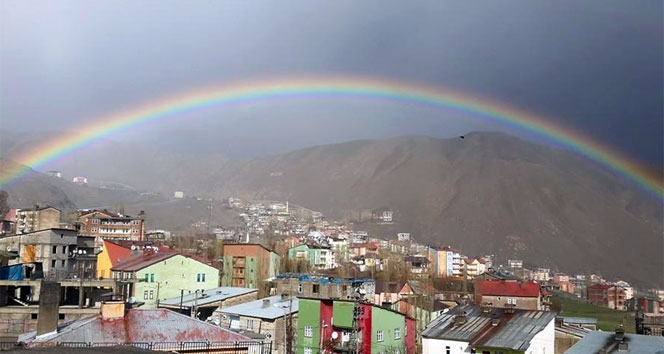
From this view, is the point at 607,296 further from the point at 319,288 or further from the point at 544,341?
the point at 544,341

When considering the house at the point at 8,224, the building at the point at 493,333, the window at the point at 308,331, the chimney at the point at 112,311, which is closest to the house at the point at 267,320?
the window at the point at 308,331

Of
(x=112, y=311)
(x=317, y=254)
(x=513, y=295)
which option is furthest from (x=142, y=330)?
(x=317, y=254)

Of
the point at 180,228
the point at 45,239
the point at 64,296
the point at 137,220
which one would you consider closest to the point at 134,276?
the point at 64,296

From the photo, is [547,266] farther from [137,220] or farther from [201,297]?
[201,297]

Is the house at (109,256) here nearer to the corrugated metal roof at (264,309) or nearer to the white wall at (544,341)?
the corrugated metal roof at (264,309)

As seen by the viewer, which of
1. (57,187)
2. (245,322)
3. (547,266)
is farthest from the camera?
(547,266)

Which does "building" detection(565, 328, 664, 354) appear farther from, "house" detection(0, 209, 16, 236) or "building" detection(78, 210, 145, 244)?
"building" detection(78, 210, 145, 244)

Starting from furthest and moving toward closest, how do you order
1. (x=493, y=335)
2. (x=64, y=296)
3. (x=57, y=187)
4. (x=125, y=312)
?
(x=57, y=187), (x=64, y=296), (x=493, y=335), (x=125, y=312)

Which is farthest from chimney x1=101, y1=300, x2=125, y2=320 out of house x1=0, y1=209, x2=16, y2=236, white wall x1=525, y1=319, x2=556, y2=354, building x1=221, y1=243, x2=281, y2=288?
house x1=0, y1=209, x2=16, y2=236
